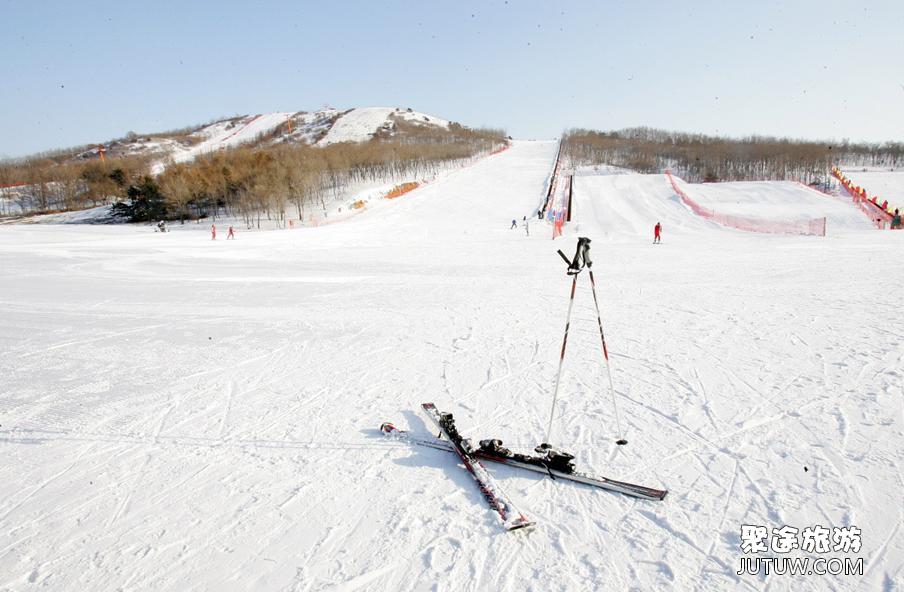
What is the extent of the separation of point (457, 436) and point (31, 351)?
7.60 metres

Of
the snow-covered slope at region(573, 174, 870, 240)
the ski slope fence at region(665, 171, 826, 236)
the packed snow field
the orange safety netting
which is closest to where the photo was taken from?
the packed snow field

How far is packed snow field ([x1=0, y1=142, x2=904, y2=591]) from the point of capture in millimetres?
3168

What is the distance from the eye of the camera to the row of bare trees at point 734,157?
72.7 m

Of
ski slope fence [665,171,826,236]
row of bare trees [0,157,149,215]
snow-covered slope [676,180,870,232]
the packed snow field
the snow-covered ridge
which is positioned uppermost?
the snow-covered ridge

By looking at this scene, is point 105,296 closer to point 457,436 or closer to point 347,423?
point 347,423

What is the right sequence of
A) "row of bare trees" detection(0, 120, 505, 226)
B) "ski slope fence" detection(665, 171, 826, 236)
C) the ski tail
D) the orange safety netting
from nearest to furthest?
the ski tail
"ski slope fence" detection(665, 171, 826, 236)
the orange safety netting
"row of bare trees" detection(0, 120, 505, 226)

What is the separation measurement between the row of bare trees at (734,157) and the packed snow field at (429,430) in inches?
2682

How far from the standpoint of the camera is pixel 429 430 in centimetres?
489

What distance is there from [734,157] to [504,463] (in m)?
94.8

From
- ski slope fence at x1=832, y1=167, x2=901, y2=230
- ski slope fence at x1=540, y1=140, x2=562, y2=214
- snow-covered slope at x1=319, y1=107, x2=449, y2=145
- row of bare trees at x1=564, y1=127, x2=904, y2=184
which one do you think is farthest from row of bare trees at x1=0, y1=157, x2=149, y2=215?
ski slope fence at x1=832, y1=167, x2=901, y2=230

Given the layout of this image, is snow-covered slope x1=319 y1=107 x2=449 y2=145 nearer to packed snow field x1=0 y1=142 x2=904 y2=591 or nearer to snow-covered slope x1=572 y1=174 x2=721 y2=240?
snow-covered slope x1=572 y1=174 x2=721 y2=240

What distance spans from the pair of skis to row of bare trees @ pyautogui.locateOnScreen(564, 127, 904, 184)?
72.8 meters

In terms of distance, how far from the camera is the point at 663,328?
8.12 metres

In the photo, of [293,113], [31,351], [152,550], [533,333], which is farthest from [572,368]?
[293,113]
